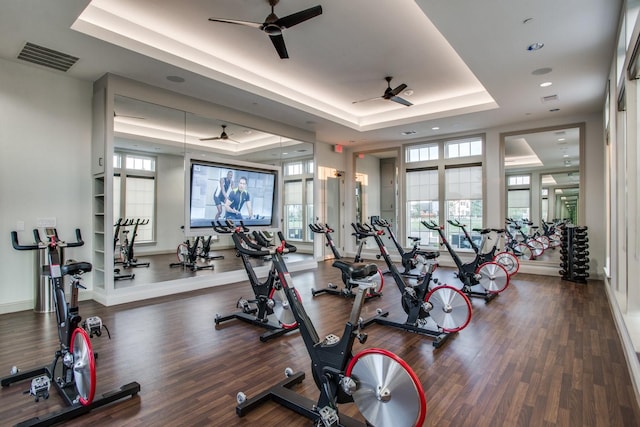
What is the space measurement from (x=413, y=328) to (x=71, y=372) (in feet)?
10.2

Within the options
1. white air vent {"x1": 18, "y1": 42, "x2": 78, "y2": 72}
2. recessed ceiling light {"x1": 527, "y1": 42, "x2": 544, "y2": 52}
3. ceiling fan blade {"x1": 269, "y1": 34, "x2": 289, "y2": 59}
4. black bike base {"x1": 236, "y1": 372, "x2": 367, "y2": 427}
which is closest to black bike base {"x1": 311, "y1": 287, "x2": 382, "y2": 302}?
black bike base {"x1": 236, "y1": 372, "x2": 367, "y2": 427}

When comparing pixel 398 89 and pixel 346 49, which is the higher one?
pixel 346 49

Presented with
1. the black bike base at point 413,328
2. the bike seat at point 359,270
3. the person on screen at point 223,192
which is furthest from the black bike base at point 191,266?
the bike seat at point 359,270

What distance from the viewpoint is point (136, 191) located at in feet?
17.4

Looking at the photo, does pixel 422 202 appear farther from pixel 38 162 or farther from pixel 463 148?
pixel 38 162

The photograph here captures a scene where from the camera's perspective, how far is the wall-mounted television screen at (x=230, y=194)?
5.77 meters

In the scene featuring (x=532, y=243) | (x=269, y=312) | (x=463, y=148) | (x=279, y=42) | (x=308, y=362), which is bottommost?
(x=308, y=362)

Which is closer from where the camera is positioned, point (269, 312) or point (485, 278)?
point (269, 312)

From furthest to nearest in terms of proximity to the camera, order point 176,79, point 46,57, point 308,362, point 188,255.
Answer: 1. point 188,255
2. point 176,79
3. point 46,57
4. point 308,362

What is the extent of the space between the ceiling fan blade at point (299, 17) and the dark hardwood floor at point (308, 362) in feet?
10.8

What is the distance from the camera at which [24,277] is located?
4547 mm

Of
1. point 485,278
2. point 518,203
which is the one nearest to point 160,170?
point 485,278

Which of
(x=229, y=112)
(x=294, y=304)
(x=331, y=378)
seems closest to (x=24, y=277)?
(x=229, y=112)

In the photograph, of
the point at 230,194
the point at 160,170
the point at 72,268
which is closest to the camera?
the point at 72,268
